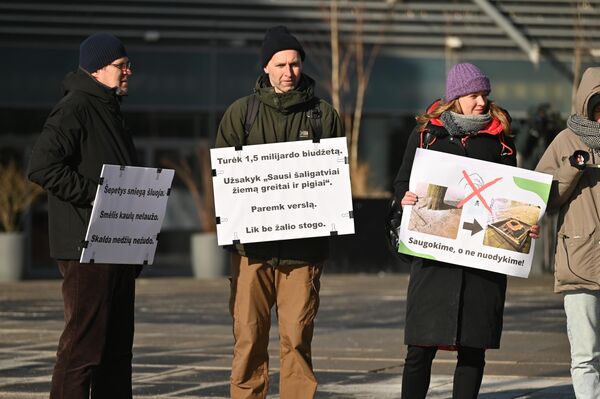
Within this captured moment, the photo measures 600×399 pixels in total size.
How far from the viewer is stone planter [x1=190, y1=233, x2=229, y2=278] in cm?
2428

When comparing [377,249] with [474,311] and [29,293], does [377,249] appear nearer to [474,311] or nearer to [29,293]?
[29,293]

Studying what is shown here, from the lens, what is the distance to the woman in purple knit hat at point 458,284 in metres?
7.29

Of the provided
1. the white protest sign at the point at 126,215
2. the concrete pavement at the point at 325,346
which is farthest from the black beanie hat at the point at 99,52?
the concrete pavement at the point at 325,346

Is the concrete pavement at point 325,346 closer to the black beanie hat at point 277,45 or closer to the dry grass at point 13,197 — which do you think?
the black beanie hat at point 277,45

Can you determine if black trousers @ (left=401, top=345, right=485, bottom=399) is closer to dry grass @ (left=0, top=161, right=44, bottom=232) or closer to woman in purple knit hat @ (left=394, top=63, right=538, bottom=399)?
woman in purple knit hat @ (left=394, top=63, right=538, bottom=399)

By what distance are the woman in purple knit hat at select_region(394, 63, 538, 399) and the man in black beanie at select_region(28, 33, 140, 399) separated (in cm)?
A: 141

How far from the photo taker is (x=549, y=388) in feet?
32.1

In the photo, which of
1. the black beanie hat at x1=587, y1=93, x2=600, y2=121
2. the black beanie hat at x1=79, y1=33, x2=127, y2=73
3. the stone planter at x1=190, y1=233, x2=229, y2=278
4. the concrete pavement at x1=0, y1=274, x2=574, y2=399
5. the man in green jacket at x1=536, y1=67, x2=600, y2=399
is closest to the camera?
the black beanie hat at x1=79, y1=33, x2=127, y2=73

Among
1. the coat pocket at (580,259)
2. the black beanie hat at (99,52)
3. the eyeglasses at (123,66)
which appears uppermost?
the black beanie hat at (99,52)

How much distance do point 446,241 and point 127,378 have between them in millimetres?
1713

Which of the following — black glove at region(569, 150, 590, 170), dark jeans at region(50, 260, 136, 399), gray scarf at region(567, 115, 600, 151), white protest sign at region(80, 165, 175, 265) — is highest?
gray scarf at region(567, 115, 600, 151)

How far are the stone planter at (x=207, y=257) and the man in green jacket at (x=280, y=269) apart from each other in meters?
16.8

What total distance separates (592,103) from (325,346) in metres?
5.65

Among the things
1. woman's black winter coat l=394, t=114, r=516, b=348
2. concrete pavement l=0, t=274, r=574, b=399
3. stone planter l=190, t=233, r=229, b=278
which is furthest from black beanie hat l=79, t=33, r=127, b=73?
stone planter l=190, t=233, r=229, b=278
